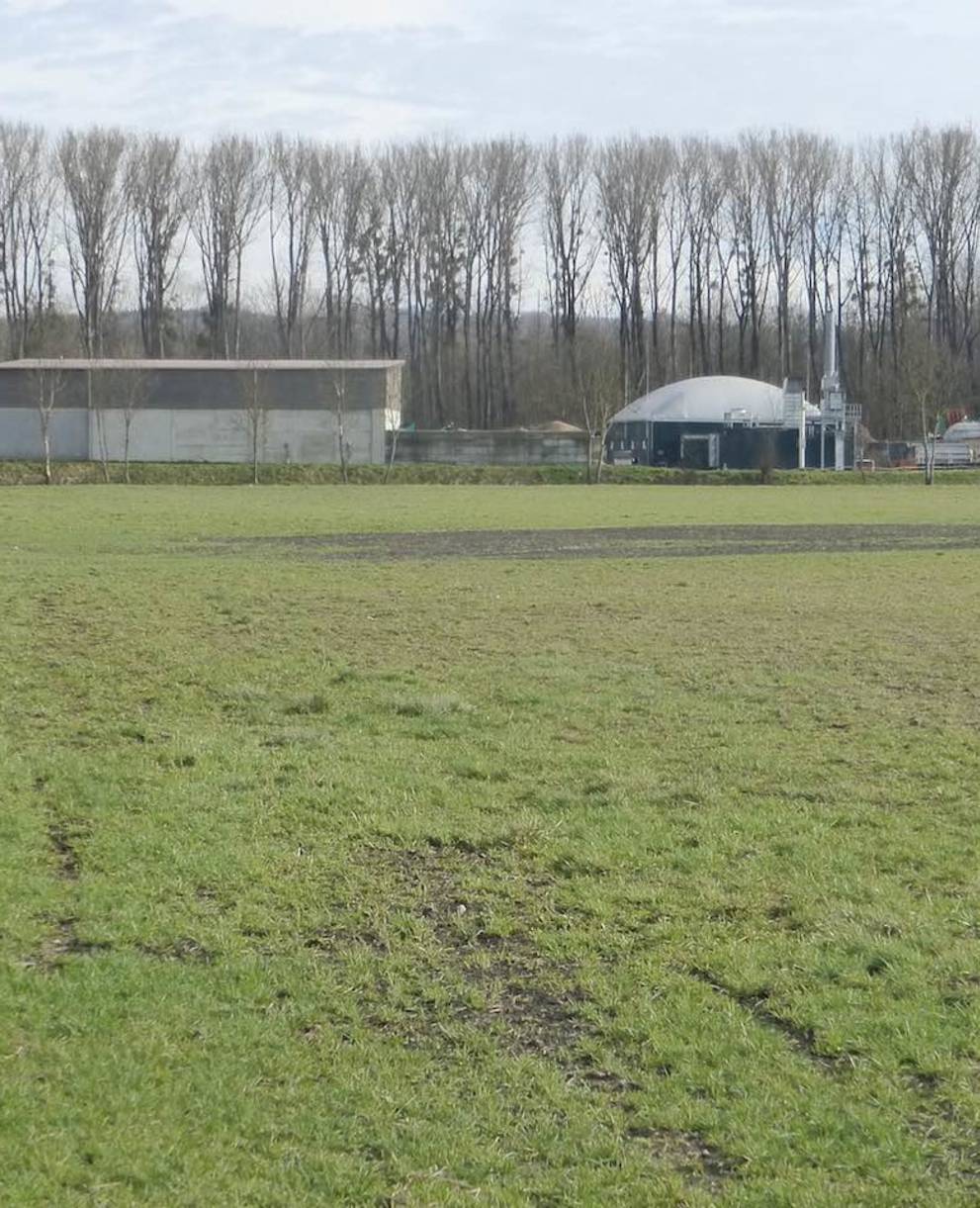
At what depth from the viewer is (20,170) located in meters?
95.9

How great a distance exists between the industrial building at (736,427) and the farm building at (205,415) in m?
17.8

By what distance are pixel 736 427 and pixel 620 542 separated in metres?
56.8

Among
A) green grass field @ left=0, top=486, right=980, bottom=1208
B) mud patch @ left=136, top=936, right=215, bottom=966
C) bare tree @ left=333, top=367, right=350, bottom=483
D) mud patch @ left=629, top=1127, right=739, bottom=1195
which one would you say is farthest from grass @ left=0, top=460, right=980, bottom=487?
mud patch @ left=629, top=1127, right=739, bottom=1195

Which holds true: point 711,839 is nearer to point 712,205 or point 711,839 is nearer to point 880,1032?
point 880,1032

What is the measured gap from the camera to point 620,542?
99.5 ft

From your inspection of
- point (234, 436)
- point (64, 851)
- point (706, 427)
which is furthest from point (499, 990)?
point (706, 427)

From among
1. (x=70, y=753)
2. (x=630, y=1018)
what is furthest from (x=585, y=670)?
(x=630, y=1018)

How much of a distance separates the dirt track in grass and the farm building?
43.6 metres

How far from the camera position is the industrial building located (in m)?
84.2

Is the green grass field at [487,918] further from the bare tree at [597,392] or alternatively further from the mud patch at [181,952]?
the bare tree at [597,392]

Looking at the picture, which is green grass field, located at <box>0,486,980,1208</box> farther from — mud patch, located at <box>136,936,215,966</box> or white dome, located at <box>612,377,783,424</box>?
white dome, located at <box>612,377,783,424</box>

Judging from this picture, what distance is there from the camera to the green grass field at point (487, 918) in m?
4.53

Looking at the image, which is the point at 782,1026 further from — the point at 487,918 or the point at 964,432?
the point at 964,432

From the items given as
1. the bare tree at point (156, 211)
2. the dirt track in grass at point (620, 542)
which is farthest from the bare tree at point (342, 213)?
the dirt track in grass at point (620, 542)
